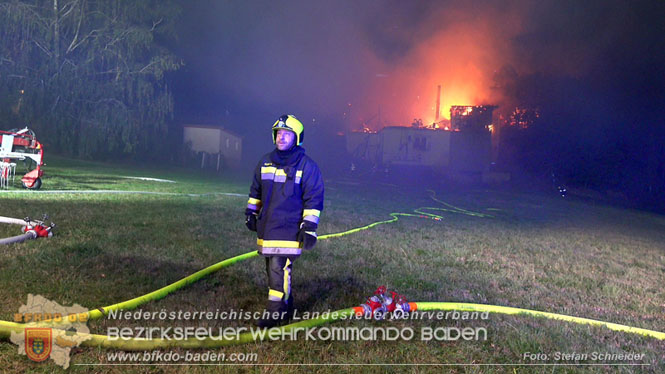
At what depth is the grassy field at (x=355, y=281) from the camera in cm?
334

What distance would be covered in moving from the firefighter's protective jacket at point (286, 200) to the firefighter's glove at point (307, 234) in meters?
0.04

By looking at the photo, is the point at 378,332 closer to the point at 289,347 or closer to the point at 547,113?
the point at 289,347

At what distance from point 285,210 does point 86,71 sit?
2574 cm

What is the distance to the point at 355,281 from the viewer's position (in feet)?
17.4

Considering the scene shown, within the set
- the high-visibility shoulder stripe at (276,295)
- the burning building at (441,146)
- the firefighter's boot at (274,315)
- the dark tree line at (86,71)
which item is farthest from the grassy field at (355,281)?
the burning building at (441,146)

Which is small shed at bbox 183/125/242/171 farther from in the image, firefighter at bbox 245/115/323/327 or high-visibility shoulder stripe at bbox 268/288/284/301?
high-visibility shoulder stripe at bbox 268/288/284/301

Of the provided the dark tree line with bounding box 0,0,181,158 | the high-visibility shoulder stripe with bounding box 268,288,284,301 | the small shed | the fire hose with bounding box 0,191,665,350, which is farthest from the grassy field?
the small shed

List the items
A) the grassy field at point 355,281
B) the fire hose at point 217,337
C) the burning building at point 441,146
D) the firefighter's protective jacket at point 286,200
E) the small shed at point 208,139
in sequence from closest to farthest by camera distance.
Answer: the fire hose at point 217,337
the grassy field at point 355,281
the firefighter's protective jacket at point 286,200
the small shed at point 208,139
the burning building at point 441,146

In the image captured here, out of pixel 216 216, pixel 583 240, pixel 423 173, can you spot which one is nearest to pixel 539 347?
pixel 216 216

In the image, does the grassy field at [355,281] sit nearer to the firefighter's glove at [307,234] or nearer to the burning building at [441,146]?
the firefighter's glove at [307,234]

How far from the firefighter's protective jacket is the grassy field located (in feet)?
2.78

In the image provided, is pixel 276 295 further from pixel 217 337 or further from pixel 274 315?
pixel 217 337

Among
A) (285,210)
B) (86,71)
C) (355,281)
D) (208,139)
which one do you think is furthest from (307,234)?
(208,139)

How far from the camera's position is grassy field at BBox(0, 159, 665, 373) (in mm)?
3340
